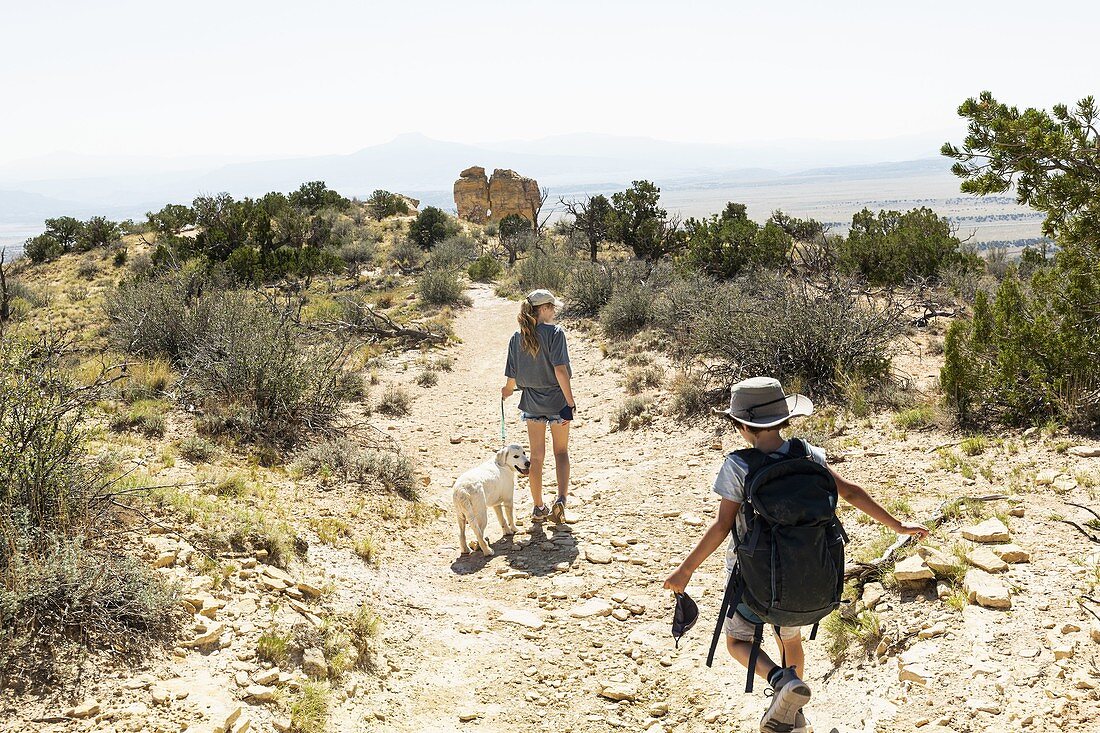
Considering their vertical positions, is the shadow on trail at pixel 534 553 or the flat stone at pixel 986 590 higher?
the flat stone at pixel 986 590

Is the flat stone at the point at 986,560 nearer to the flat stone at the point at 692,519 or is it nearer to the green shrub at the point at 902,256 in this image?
the flat stone at the point at 692,519

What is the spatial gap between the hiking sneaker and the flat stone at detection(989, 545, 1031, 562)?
200cm

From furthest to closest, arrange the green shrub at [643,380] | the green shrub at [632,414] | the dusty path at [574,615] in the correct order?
the green shrub at [643,380], the green shrub at [632,414], the dusty path at [574,615]

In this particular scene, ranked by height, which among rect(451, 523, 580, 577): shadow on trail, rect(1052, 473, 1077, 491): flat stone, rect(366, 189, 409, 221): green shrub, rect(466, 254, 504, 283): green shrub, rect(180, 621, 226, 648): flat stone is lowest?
rect(451, 523, 580, 577): shadow on trail

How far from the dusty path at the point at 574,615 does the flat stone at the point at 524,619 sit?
0.02m

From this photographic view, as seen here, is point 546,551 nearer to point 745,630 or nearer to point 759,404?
point 745,630

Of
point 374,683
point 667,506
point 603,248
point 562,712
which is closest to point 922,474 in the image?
point 667,506

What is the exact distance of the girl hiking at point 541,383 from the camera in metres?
5.94

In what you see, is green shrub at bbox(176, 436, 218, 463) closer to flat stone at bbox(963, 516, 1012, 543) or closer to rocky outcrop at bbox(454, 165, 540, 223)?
flat stone at bbox(963, 516, 1012, 543)

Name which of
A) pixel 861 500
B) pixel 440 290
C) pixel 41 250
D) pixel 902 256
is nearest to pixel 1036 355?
pixel 861 500

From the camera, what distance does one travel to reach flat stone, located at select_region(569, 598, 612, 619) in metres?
4.77

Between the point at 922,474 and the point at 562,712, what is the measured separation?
3710mm

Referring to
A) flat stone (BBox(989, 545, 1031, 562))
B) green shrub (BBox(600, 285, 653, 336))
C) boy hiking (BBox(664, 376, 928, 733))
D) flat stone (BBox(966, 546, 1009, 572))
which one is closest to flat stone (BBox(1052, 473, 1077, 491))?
flat stone (BBox(989, 545, 1031, 562))

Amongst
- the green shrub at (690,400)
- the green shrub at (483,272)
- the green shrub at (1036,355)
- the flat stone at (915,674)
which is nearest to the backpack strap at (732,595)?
the flat stone at (915,674)
